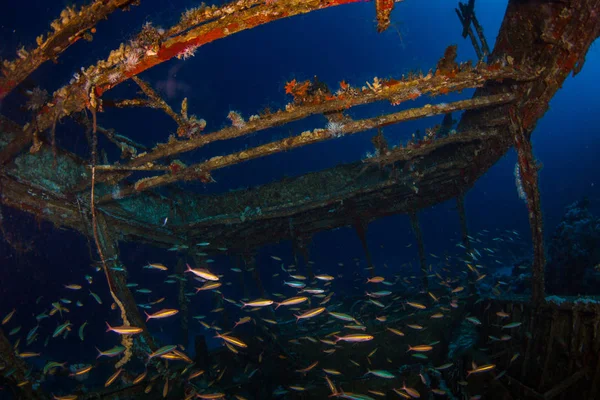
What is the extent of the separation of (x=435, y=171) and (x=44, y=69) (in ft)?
101

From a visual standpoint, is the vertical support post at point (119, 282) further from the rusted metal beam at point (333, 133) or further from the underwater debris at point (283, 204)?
the rusted metal beam at point (333, 133)

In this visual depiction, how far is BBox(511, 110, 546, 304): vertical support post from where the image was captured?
6.69 metres

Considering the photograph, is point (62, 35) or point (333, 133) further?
point (333, 133)

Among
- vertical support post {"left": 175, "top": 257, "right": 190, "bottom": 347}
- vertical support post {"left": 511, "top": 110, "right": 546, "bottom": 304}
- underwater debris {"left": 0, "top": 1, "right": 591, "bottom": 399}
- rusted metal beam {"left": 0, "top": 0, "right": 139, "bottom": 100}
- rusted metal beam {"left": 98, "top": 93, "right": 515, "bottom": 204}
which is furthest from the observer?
vertical support post {"left": 175, "top": 257, "right": 190, "bottom": 347}

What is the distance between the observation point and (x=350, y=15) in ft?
242

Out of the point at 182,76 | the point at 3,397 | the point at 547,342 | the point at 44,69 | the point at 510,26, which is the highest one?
the point at 182,76

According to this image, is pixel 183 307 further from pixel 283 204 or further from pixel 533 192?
pixel 533 192

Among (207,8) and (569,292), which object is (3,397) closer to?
(207,8)

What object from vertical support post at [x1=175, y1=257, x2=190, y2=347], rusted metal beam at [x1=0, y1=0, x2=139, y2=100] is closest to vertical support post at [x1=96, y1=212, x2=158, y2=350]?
rusted metal beam at [x1=0, y1=0, x2=139, y2=100]

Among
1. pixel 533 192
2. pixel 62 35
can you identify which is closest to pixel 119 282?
pixel 62 35

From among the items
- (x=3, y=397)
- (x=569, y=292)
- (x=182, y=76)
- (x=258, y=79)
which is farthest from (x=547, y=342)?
(x=258, y=79)

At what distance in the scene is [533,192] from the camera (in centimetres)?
688

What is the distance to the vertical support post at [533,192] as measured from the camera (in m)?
6.69

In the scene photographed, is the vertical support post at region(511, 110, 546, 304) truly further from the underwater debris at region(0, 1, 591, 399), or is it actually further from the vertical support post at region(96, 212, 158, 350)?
the vertical support post at region(96, 212, 158, 350)
